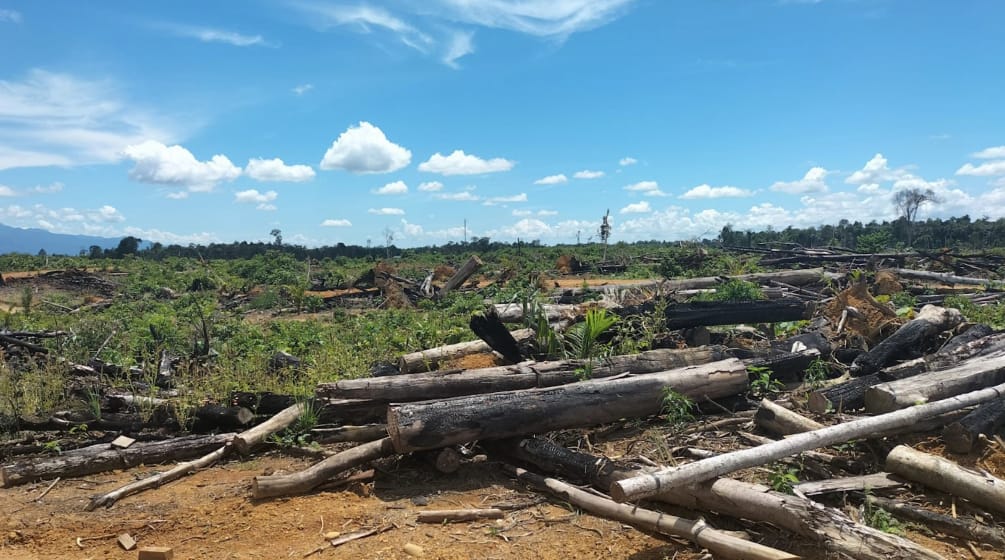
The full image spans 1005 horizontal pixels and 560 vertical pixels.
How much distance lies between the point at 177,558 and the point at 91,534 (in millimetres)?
822

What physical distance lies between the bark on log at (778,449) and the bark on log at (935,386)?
0.30 metres

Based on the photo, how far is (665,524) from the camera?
147 inches

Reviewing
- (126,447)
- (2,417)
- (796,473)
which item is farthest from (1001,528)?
(2,417)

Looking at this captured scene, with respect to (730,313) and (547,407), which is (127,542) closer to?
(547,407)

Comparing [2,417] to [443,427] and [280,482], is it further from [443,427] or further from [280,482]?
[443,427]

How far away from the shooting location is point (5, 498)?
462 centimetres

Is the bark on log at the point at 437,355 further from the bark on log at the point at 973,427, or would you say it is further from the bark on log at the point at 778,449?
the bark on log at the point at 973,427

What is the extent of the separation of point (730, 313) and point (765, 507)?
585 cm

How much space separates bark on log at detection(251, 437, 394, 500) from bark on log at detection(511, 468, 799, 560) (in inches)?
48.9

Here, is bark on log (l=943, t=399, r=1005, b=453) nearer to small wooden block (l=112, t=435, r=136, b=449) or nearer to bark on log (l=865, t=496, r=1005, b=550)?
bark on log (l=865, t=496, r=1005, b=550)

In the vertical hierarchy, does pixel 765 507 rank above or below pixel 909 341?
below

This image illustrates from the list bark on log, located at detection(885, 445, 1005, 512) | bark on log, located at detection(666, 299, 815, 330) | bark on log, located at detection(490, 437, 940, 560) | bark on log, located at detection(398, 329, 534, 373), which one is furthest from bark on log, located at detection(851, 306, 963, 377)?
bark on log, located at detection(490, 437, 940, 560)

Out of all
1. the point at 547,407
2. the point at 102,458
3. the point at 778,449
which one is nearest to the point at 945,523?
the point at 778,449

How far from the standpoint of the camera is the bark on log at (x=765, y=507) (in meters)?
3.19
